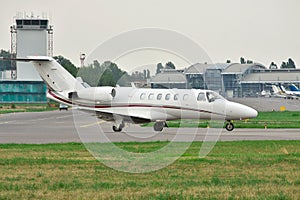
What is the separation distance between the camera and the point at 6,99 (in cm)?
12006

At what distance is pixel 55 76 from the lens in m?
38.8

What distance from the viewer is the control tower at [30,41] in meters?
117

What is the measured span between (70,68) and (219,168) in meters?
97.5

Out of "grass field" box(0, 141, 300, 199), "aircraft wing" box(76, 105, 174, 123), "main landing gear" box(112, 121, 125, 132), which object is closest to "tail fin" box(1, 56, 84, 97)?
"aircraft wing" box(76, 105, 174, 123)

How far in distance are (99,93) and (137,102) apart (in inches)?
108

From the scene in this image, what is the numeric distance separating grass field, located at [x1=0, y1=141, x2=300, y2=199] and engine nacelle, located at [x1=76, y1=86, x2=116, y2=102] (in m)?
11.1

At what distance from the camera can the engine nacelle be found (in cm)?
3706

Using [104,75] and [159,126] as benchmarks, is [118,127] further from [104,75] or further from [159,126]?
[104,75]

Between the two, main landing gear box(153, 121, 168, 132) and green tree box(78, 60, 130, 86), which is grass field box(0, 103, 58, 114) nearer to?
green tree box(78, 60, 130, 86)

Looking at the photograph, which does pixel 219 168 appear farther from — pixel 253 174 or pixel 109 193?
→ pixel 109 193

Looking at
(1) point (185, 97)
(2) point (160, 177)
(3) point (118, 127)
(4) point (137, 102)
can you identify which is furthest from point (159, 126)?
(2) point (160, 177)

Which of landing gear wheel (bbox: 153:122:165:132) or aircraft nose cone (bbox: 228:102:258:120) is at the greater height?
aircraft nose cone (bbox: 228:102:258:120)

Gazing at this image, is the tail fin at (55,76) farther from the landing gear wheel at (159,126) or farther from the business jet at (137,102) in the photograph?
the landing gear wheel at (159,126)

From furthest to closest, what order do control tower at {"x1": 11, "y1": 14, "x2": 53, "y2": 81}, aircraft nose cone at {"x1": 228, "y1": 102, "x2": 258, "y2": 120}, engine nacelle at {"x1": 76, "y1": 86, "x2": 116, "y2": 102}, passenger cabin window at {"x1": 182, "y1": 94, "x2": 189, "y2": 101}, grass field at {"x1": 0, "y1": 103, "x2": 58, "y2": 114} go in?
1. control tower at {"x1": 11, "y1": 14, "x2": 53, "y2": 81}
2. grass field at {"x1": 0, "y1": 103, "x2": 58, "y2": 114}
3. passenger cabin window at {"x1": 182, "y1": 94, "x2": 189, "y2": 101}
4. aircraft nose cone at {"x1": 228, "y1": 102, "x2": 258, "y2": 120}
5. engine nacelle at {"x1": 76, "y1": 86, "x2": 116, "y2": 102}
